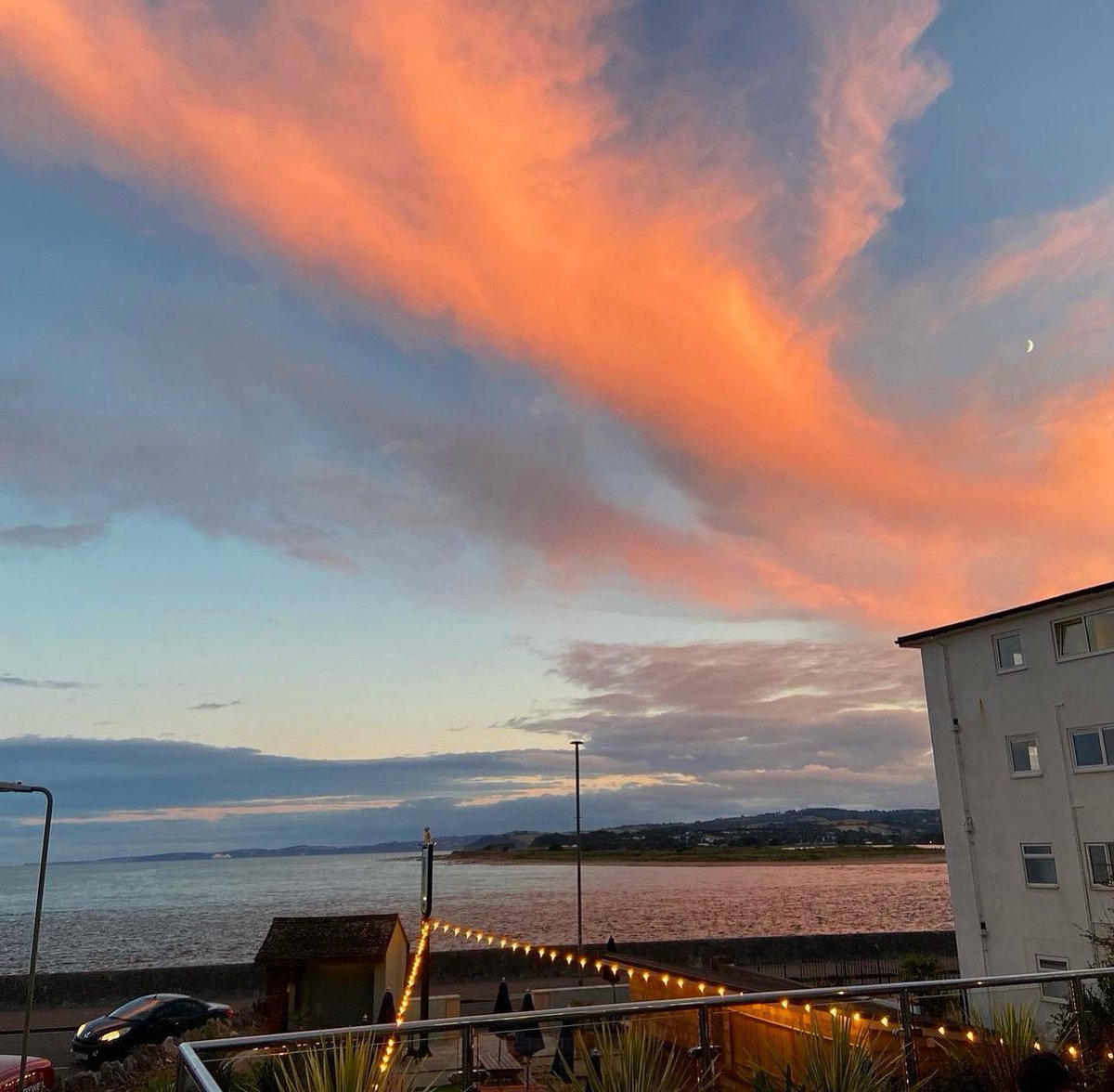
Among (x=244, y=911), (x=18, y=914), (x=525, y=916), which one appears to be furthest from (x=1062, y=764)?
(x=18, y=914)

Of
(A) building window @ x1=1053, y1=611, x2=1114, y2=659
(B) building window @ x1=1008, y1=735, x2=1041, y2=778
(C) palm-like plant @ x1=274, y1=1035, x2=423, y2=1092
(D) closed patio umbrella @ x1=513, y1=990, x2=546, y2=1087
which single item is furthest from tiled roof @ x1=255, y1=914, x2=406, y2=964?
(C) palm-like plant @ x1=274, y1=1035, x2=423, y2=1092

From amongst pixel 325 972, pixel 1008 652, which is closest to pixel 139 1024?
pixel 325 972

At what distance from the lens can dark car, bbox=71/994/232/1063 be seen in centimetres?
2226

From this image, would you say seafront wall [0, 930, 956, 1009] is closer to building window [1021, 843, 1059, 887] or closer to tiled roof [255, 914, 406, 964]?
building window [1021, 843, 1059, 887]

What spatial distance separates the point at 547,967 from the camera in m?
36.2

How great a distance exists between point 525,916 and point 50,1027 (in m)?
67.4

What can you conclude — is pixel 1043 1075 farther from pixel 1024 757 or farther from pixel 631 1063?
pixel 1024 757

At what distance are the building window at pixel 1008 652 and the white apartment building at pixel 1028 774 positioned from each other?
0.09ft

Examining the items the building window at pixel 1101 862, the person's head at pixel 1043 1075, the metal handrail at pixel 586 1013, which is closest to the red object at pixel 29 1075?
the metal handrail at pixel 586 1013

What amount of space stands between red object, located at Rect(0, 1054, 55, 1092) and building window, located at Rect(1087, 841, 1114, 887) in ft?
74.1

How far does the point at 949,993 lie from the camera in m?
6.57

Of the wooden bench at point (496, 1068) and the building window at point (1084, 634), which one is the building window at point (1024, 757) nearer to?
the building window at point (1084, 634)

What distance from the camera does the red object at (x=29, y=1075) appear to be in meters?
17.4

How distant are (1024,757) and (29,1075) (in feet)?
77.0
